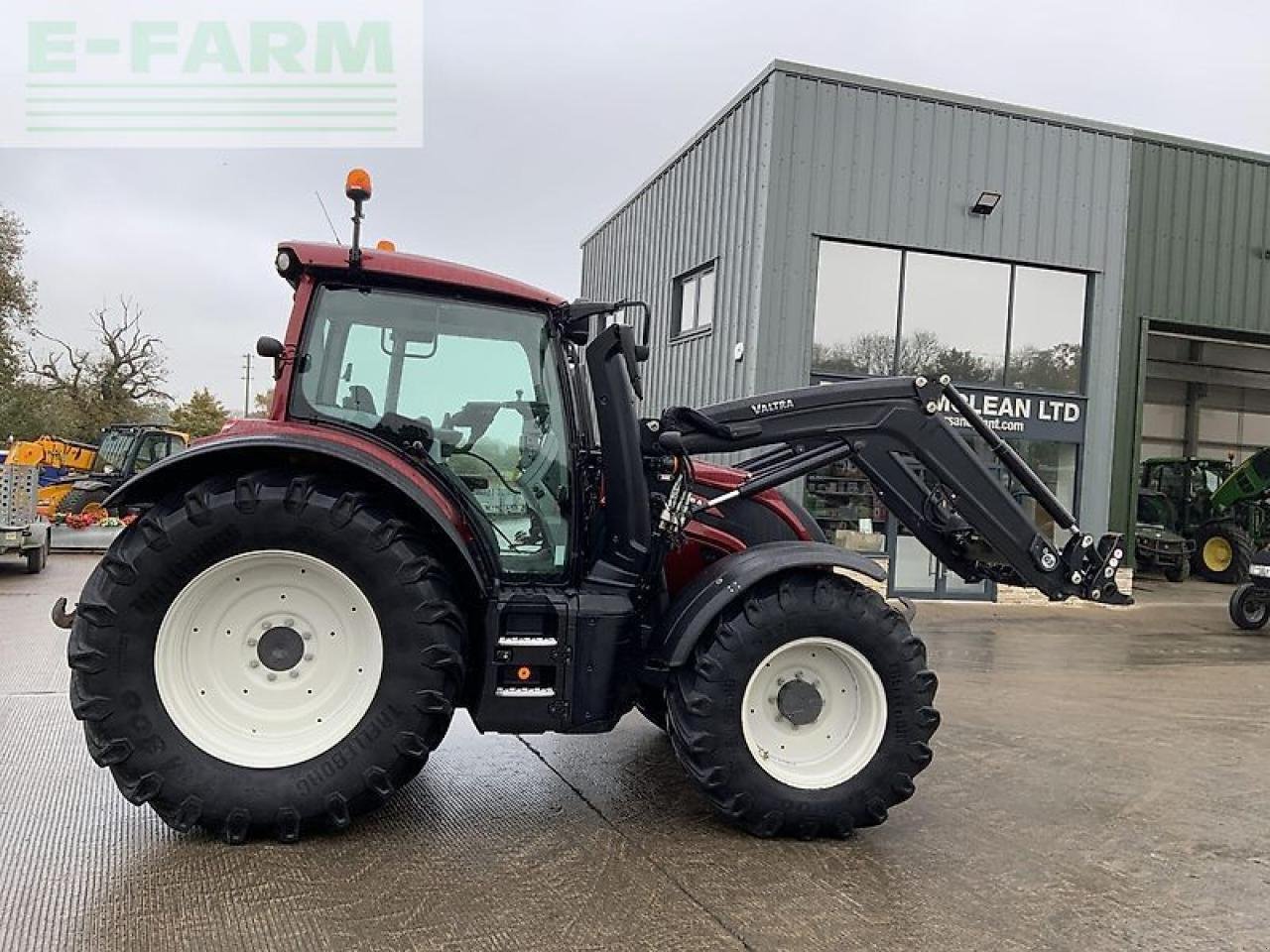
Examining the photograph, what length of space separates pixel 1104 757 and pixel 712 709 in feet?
9.91

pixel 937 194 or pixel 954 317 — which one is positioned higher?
pixel 937 194

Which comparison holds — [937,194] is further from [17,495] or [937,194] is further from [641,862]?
[17,495]

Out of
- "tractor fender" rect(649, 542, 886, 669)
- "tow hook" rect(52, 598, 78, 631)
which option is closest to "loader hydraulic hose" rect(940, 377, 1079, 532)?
"tractor fender" rect(649, 542, 886, 669)

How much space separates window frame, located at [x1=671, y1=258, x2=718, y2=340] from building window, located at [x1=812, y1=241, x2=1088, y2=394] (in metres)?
1.50

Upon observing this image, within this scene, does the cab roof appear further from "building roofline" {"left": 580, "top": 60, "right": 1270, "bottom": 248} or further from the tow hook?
"building roofline" {"left": 580, "top": 60, "right": 1270, "bottom": 248}

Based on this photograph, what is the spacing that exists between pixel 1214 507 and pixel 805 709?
744 inches

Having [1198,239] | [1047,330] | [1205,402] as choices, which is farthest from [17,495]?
[1205,402]

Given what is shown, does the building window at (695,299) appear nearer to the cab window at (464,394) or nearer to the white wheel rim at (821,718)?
the cab window at (464,394)

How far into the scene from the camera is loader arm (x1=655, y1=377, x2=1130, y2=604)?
4512 mm

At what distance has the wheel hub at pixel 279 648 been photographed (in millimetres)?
3875

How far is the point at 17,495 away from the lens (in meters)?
13.0

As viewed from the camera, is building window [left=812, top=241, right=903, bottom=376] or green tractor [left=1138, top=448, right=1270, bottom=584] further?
green tractor [left=1138, top=448, right=1270, bottom=584]

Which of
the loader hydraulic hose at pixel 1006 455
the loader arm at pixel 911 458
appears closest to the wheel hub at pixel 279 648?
the loader arm at pixel 911 458

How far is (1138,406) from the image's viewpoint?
560 inches
